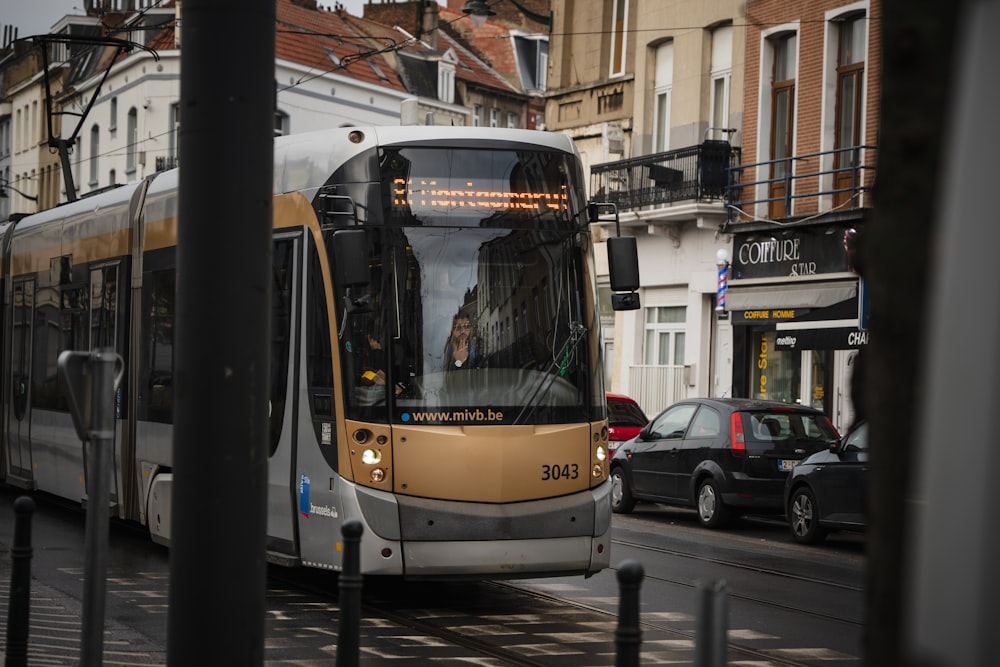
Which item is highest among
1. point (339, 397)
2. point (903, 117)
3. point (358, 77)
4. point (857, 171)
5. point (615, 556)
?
point (358, 77)

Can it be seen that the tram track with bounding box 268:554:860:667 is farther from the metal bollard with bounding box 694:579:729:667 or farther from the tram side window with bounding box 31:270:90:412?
the metal bollard with bounding box 694:579:729:667

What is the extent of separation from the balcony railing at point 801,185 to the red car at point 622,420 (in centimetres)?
501

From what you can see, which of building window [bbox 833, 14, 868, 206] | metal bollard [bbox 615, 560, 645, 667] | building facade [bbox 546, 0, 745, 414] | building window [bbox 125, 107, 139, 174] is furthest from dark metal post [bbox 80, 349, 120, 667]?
building window [bbox 125, 107, 139, 174]

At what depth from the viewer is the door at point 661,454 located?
20.4 meters

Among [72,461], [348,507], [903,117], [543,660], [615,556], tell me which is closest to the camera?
[903,117]

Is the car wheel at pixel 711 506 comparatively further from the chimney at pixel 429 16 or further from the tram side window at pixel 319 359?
the chimney at pixel 429 16

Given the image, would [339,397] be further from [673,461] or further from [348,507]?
[673,461]

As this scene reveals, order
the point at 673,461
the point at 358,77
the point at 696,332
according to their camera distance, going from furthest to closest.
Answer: the point at 358,77, the point at 696,332, the point at 673,461

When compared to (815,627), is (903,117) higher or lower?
higher

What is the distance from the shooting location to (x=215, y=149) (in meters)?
5.47

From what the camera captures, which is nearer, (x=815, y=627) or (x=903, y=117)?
(x=903, y=117)

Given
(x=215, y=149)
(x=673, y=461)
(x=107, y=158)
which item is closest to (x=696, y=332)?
(x=673, y=461)

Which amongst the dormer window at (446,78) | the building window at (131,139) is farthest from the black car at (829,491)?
the dormer window at (446,78)

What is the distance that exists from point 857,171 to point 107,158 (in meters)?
39.7
